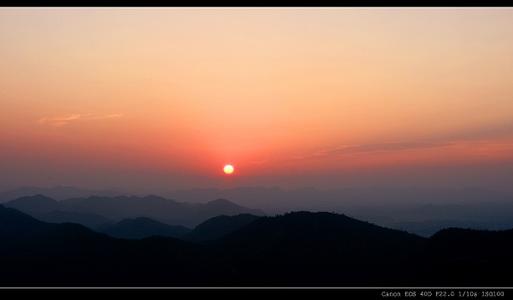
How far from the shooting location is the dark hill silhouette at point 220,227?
127062mm

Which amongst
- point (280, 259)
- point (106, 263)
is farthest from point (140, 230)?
point (280, 259)

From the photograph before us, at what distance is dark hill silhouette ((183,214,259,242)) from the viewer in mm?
127062

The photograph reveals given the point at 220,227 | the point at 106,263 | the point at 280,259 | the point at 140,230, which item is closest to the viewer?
the point at 106,263

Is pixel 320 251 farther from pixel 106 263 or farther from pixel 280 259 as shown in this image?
pixel 106 263

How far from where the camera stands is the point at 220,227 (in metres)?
134

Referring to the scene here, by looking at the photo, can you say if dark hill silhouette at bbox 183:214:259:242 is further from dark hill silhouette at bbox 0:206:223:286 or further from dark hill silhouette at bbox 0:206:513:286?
dark hill silhouette at bbox 0:206:223:286

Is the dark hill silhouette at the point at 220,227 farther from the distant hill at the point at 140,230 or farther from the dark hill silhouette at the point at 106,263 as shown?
the dark hill silhouette at the point at 106,263

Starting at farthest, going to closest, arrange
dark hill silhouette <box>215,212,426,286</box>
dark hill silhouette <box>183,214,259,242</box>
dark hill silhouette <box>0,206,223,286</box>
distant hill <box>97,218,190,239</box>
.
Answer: distant hill <box>97,218,190,239</box>
dark hill silhouette <box>183,214,259,242</box>
dark hill silhouette <box>215,212,426,286</box>
dark hill silhouette <box>0,206,223,286</box>

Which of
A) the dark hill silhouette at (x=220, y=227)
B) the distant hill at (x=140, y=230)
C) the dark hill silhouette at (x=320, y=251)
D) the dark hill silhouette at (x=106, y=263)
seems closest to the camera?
the dark hill silhouette at (x=106, y=263)

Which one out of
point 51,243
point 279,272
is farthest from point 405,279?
point 51,243

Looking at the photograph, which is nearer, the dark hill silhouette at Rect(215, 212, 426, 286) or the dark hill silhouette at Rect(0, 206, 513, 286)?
the dark hill silhouette at Rect(0, 206, 513, 286)

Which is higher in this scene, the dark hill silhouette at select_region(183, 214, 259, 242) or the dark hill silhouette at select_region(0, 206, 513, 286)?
the dark hill silhouette at select_region(183, 214, 259, 242)

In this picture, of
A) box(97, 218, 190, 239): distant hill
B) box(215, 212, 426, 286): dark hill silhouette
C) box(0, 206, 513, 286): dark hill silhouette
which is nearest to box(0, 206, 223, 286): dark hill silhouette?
box(0, 206, 513, 286): dark hill silhouette

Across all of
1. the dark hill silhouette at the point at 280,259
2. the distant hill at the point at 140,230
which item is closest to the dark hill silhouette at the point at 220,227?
the distant hill at the point at 140,230
